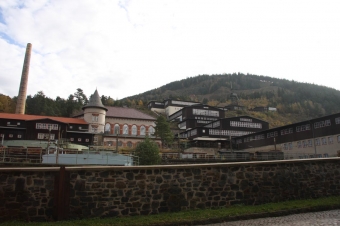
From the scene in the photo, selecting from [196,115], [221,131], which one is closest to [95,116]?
[221,131]

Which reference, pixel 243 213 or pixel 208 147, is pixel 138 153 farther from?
pixel 243 213

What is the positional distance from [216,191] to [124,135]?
187ft

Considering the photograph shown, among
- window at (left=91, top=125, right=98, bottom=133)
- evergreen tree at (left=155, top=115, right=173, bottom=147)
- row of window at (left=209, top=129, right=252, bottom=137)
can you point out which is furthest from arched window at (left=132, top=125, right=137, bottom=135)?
row of window at (left=209, top=129, right=252, bottom=137)

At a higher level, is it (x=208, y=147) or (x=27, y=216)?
(x=208, y=147)

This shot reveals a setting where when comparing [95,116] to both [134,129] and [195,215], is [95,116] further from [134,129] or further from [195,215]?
[195,215]

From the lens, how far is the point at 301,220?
920 cm

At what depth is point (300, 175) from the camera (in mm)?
12273

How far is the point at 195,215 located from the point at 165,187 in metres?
1.45

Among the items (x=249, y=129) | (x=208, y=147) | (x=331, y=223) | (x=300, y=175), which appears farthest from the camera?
(x=249, y=129)

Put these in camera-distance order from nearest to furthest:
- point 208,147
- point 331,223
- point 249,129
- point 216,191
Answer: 1. point 331,223
2. point 216,191
3. point 208,147
4. point 249,129

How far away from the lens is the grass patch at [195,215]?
8914 mm

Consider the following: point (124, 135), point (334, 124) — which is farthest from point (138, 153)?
point (334, 124)

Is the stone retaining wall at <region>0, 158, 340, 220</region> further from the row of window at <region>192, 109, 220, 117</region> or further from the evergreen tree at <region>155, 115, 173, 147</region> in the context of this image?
the row of window at <region>192, 109, 220, 117</region>

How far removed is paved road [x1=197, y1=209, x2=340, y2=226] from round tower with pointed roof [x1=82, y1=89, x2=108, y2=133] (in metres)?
57.1
